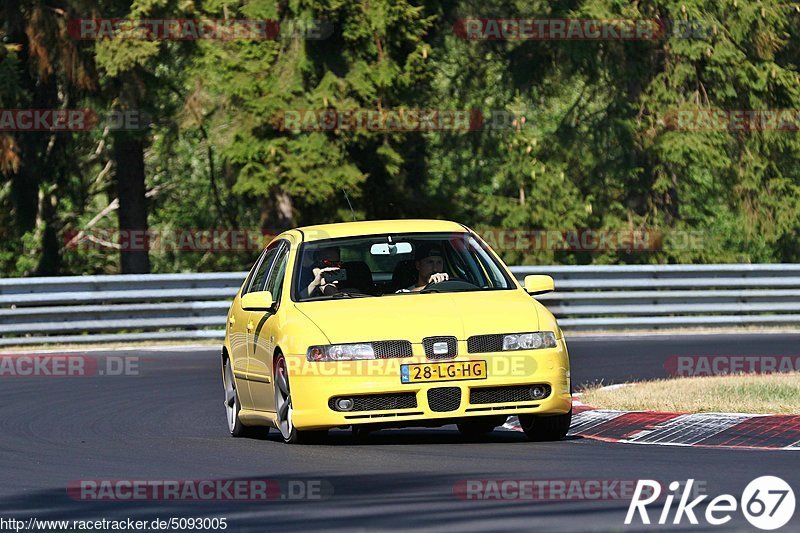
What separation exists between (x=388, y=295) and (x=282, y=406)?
106cm

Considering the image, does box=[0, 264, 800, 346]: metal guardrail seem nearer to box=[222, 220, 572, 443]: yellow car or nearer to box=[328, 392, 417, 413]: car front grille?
box=[222, 220, 572, 443]: yellow car

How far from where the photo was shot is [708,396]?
14.1m

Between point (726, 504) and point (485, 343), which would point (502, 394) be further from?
point (726, 504)

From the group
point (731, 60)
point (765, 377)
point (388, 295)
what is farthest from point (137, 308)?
point (731, 60)

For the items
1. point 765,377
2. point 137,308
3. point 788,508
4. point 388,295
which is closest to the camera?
point 788,508

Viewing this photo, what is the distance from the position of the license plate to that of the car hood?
0.18 m

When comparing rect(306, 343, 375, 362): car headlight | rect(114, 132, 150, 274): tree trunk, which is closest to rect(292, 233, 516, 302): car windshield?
rect(306, 343, 375, 362): car headlight

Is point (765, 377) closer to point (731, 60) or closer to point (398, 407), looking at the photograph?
point (398, 407)

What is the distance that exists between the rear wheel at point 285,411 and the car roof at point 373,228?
3.96 feet

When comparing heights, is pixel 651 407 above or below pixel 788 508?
below

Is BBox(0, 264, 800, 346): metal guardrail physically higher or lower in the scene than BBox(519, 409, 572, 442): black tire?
lower

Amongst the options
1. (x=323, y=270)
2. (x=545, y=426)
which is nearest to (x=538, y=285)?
(x=545, y=426)

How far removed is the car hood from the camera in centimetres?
1130

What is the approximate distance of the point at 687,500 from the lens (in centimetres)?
845
